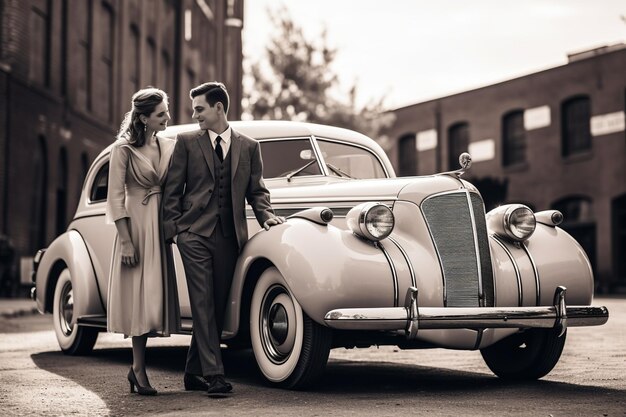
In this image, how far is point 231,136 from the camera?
704 centimetres

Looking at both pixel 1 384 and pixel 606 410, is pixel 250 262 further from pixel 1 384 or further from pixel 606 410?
pixel 606 410

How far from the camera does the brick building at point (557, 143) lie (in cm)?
3394

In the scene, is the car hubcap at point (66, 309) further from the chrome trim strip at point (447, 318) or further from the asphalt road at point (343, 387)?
the chrome trim strip at point (447, 318)

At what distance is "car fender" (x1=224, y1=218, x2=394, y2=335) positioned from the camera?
6.53 metres

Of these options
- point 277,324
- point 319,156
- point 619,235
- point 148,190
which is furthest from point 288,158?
point 619,235

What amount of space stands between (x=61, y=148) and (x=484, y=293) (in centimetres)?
1991

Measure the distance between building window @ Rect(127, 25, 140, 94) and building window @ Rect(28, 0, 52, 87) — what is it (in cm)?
690

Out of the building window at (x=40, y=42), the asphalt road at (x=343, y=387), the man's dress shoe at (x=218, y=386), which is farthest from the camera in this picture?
the building window at (x=40, y=42)

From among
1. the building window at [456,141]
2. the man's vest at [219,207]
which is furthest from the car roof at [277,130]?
the building window at [456,141]

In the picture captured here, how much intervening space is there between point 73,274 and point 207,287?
9.66ft

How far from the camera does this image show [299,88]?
37.2 m

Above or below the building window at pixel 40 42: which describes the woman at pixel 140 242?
below

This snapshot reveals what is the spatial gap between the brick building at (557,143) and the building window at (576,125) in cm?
3

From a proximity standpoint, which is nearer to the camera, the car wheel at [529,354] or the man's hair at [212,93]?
the man's hair at [212,93]
